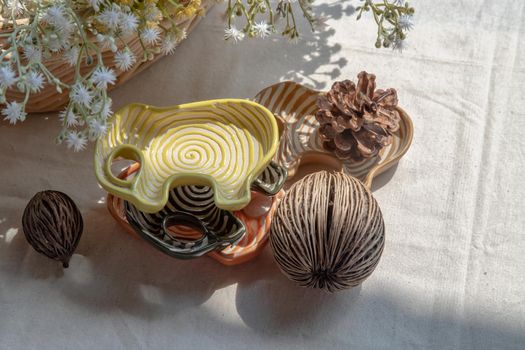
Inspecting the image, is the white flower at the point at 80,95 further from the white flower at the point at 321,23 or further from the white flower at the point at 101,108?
the white flower at the point at 321,23

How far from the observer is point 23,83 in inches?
20.6

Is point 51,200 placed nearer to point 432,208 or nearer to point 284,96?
point 284,96

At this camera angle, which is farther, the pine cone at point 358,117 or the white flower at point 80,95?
the pine cone at point 358,117

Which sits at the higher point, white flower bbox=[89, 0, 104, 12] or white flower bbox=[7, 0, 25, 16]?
white flower bbox=[89, 0, 104, 12]

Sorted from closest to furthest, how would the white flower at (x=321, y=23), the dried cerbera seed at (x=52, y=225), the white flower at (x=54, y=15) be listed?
the white flower at (x=54, y=15) → the dried cerbera seed at (x=52, y=225) → the white flower at (x=321, y=23)

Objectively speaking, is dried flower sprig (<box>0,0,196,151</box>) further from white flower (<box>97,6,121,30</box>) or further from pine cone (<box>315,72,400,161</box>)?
pine cone (<box>315,72,400,161</box>)

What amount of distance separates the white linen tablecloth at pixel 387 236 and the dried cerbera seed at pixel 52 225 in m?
0.04

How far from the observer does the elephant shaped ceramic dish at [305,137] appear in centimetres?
70

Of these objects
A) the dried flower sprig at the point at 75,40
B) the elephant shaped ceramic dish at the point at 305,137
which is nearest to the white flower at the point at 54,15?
the dried flower sprig at the point at 75,40

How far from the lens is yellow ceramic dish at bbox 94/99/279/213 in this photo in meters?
0.60

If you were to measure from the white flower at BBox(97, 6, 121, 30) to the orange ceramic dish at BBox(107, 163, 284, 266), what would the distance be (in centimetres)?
17

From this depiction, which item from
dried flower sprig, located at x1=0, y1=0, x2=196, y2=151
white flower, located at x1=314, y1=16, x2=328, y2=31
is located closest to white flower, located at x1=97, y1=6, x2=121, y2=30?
dried flower sprig, located at x1=0, y1=0, x2=196, y2=151

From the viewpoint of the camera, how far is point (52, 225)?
630mm

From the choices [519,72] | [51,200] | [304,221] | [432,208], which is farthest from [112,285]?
[519,72]
